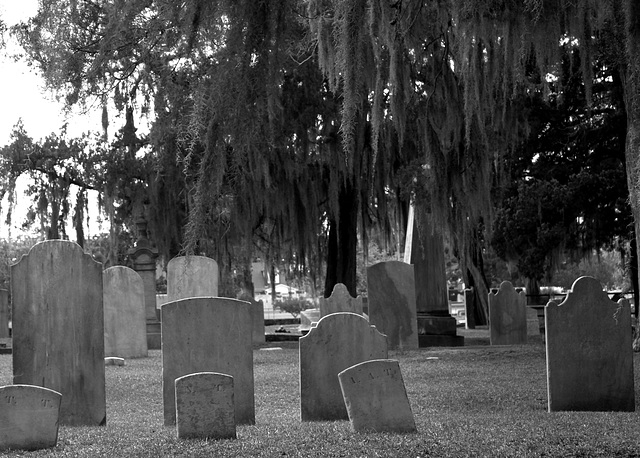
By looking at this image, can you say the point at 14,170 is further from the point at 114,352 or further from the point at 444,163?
the point at 444,163

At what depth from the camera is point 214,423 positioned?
7270 mm

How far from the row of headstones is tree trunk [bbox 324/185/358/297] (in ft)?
41.4

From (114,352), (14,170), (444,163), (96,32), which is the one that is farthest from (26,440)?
(14,170)

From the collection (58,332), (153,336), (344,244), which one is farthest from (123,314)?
(58,332)

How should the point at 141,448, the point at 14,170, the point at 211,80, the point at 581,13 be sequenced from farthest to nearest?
the point at 14,170
the point at 581,13
the point at 211,80
the point at 141,448

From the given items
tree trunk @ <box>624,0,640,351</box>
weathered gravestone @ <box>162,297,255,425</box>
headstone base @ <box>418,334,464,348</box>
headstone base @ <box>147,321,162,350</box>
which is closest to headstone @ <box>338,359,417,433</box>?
weathered gravestone @ <box>162,297,255,425</box>

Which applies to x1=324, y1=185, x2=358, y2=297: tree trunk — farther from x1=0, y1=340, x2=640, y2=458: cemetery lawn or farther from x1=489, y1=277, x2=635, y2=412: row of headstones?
x1=489, y1=277, x2=635, y2=412: row of headstones

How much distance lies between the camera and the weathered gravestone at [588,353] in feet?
30.0

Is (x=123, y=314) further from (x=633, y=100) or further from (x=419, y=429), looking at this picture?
(x=419, y=429)

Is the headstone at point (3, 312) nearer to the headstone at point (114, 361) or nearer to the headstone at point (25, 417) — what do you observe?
the headstone at point (114, 361)

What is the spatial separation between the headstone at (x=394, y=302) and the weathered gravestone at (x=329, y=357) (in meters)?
8.02

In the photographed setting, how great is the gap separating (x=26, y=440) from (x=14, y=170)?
1787 cm

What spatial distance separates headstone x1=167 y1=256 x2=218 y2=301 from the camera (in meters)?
17.7

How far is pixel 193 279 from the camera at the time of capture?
17.8 metres
